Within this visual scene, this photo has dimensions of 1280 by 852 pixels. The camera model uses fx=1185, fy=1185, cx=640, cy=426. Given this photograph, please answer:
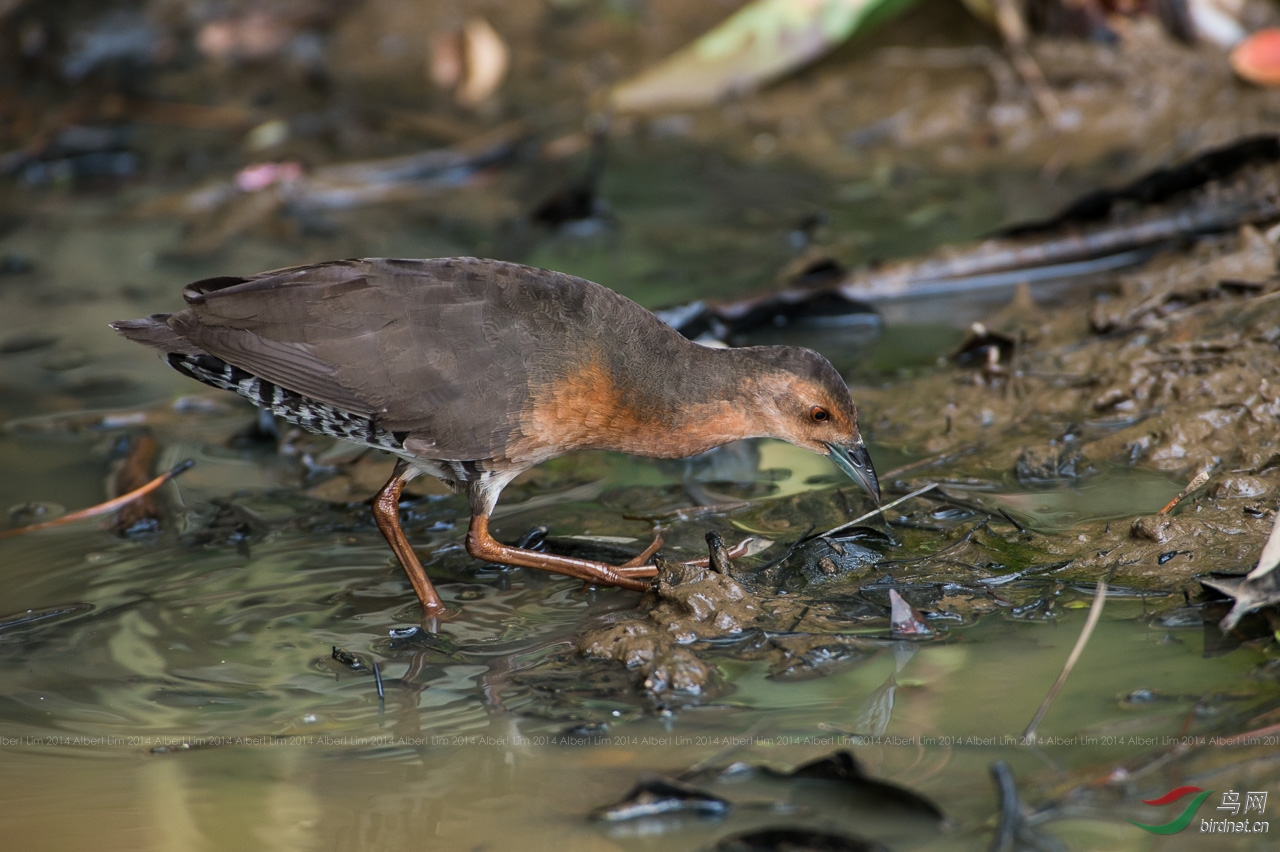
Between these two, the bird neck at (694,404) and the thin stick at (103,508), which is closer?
the bird neck at (694,404)

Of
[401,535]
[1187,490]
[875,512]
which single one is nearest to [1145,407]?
[1187,490]

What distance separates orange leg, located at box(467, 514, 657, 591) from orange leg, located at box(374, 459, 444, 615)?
216mm

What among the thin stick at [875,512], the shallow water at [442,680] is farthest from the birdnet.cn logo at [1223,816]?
the thin stick at [875,512]

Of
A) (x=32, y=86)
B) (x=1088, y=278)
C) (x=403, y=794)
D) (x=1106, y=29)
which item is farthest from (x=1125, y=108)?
(x=32, y=86)

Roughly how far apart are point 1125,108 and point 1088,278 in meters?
1.95

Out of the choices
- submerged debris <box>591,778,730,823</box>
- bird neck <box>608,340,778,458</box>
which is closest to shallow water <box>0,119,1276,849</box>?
submerged debris <box>591,778,730,823</box>

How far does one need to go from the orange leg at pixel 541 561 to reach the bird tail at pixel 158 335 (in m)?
1.19

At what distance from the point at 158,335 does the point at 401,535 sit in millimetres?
1131

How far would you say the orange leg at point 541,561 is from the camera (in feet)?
13.2

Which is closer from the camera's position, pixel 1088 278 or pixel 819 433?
pixel 819 433

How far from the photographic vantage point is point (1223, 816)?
2.65 metres

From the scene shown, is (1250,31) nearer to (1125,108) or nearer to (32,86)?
(1125,108)

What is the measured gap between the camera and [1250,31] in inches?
279

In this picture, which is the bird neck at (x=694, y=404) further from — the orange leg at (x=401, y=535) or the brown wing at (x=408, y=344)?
the orange leg at (x=401, y=535)
